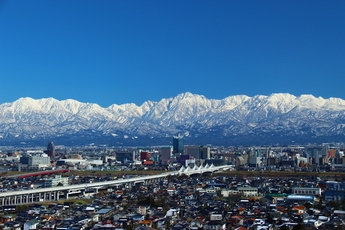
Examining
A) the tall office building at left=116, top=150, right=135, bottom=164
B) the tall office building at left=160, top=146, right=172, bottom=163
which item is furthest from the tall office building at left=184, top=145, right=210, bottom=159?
the tall office building at left=116, top=150, right=135, bottom=164

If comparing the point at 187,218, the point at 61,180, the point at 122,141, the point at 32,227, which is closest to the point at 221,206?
the point at 187,218

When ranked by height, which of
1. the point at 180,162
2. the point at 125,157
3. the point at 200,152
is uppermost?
the point at 200,152

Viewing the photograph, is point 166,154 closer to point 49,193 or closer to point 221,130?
point 49,193

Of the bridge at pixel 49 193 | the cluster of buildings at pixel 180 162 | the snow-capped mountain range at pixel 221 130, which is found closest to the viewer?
the bridge at pixel 49 193

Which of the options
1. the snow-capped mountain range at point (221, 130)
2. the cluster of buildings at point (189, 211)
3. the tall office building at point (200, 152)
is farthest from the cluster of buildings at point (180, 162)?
the snow-capped mountain range at point (221, 130)

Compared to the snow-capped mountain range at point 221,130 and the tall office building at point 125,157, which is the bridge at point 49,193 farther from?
the snow-capped mountain range at point 221,130

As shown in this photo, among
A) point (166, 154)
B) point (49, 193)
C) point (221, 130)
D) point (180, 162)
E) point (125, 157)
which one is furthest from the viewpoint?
point (221, 130)

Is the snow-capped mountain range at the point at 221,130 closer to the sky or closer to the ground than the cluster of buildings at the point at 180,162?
closer to the sky

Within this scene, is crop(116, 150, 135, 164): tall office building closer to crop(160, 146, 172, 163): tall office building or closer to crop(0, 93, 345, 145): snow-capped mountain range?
crop(160, 146, 172, 163): tall office building

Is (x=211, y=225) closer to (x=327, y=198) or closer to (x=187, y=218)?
(x=187, y=218)

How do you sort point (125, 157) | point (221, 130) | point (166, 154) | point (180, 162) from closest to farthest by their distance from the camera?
point (180, 162)
point (125, 157)
point (166, 154)
point (221, 130)

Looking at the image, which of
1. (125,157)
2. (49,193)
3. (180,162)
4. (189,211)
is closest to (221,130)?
(125,157)
